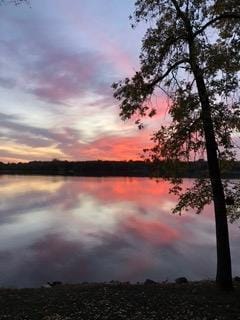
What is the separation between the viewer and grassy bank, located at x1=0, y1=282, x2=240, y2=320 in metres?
12.2

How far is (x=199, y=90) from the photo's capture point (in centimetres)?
1470

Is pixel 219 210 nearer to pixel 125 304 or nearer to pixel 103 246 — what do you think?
pixel 125 304

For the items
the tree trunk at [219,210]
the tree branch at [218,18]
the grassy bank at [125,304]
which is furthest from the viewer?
the tree trunk at [219,210]

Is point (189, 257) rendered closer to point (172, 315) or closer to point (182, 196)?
point (182, 196)

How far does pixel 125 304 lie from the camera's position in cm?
1332

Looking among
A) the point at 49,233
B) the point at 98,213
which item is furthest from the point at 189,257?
the point at 98,213

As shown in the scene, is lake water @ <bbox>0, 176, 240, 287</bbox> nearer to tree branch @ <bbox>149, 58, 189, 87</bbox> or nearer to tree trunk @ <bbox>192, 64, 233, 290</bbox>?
tree trunk @ <bbox>192, 64, 233, 290</bbox>

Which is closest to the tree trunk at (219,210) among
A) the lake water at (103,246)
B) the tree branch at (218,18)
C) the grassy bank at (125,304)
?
the grassy bank at (125,304)

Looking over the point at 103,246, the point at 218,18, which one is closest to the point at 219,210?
the point at 218,18

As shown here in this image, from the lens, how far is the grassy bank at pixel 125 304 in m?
12.2

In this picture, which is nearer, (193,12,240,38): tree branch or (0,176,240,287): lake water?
(193,12,240,38): tree branch

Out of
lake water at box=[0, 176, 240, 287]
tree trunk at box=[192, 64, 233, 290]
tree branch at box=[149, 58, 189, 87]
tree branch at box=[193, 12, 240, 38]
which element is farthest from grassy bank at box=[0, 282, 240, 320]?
lake water at box=[0, 176, 240, 287]

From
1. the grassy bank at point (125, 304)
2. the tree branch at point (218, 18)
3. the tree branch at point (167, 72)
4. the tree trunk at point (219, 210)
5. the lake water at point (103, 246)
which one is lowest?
the lake water at point (103, 246)

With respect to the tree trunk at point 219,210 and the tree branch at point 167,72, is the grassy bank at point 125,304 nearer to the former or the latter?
the tree trunk at point 219,210
